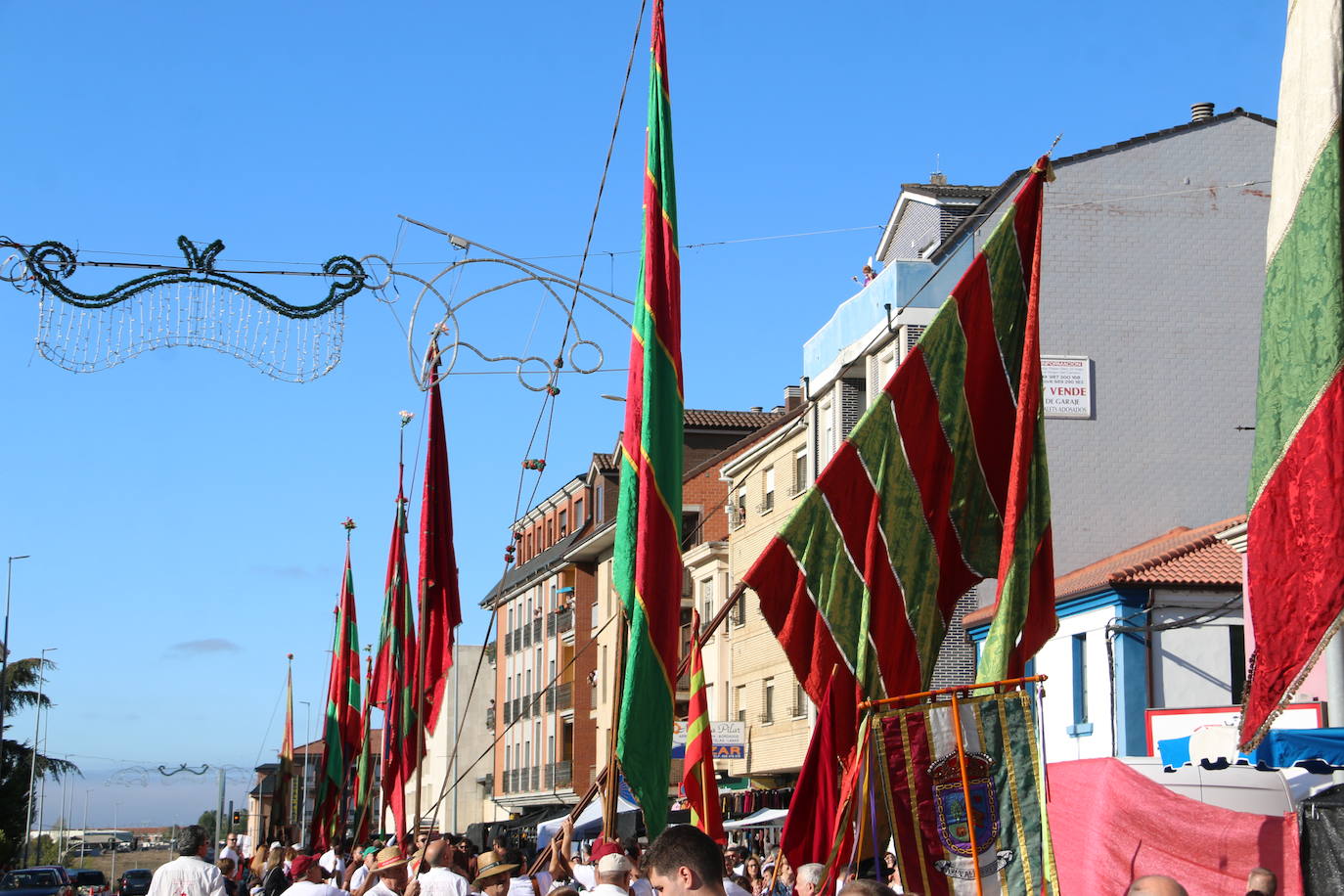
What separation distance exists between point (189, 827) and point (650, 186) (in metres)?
5.14

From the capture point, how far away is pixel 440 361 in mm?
16766

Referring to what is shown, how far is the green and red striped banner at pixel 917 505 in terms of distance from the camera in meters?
9.48

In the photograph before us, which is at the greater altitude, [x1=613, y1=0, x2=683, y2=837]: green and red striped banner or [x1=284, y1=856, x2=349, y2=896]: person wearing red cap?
[x1=613, y1=0, x2=683, y2=837]: green and red striped banner

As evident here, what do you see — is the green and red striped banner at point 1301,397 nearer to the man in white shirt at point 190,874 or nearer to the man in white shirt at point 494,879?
the man in white shirt at point 494,879

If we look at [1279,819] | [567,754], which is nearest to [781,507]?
[567,754]

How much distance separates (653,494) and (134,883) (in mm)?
39028

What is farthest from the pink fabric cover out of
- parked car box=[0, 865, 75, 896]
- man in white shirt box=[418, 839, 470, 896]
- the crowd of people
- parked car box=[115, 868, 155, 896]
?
parked car box=[115, 868, 155, 896]

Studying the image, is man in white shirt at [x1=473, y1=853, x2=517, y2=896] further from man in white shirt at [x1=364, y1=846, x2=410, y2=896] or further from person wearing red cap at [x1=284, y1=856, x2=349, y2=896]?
person wearing red cap at [x1=284, y1=856, x2=349, y2=896]

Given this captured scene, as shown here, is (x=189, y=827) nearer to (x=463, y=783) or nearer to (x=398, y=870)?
(x=398, y=870)

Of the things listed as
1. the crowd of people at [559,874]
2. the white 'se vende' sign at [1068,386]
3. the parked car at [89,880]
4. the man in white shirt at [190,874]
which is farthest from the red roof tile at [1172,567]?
the parked car at [89,880]

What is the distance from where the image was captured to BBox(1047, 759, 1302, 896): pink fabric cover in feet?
37.8

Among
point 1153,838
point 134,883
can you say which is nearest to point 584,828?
point 134,883

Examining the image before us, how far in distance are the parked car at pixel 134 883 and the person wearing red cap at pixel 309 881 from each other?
100 feet

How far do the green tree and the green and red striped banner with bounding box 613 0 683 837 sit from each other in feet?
155
